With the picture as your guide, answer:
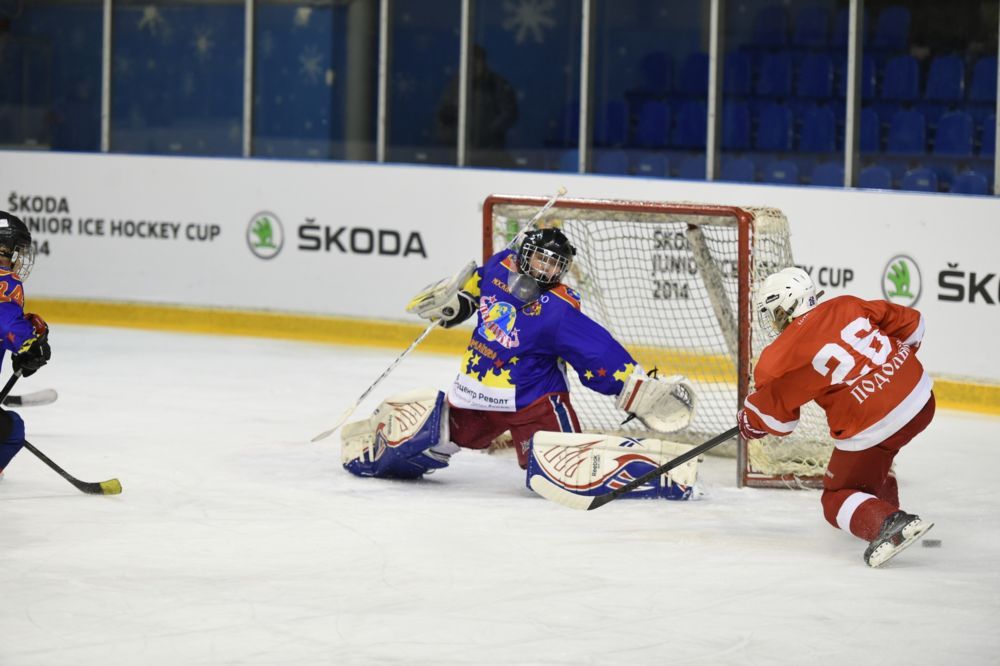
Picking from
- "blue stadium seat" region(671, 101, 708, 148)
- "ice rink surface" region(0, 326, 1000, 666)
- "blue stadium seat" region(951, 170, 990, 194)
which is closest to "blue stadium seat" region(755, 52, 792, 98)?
"blue stadium seat" region(671, 101, 708, 148)

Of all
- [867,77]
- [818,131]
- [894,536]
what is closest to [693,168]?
[818,131]

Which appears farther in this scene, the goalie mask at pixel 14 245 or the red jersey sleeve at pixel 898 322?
the goalie mask at pixel 14 245

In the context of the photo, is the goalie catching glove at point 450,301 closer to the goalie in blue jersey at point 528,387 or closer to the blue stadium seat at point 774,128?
the goalie in blue jersey at point 528,387

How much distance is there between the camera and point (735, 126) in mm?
8984

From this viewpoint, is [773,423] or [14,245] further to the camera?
[14,245]

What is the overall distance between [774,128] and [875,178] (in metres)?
0.81

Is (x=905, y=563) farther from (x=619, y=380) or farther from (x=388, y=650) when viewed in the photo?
(x=388, y=650)

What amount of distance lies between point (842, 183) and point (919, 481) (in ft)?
8.90

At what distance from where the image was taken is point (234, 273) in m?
9.90

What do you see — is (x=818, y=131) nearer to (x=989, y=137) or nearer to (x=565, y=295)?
(x=989, y=137)

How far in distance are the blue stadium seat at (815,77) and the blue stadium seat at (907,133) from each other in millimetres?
386

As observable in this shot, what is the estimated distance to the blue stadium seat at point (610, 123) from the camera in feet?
30.7

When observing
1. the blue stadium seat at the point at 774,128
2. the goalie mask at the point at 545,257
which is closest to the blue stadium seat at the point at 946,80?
the blue stadium seat at the point at 774,128

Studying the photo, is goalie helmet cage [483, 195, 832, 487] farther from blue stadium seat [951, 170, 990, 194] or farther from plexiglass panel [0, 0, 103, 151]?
plexiglass panel [0, 0, 103, 151]
